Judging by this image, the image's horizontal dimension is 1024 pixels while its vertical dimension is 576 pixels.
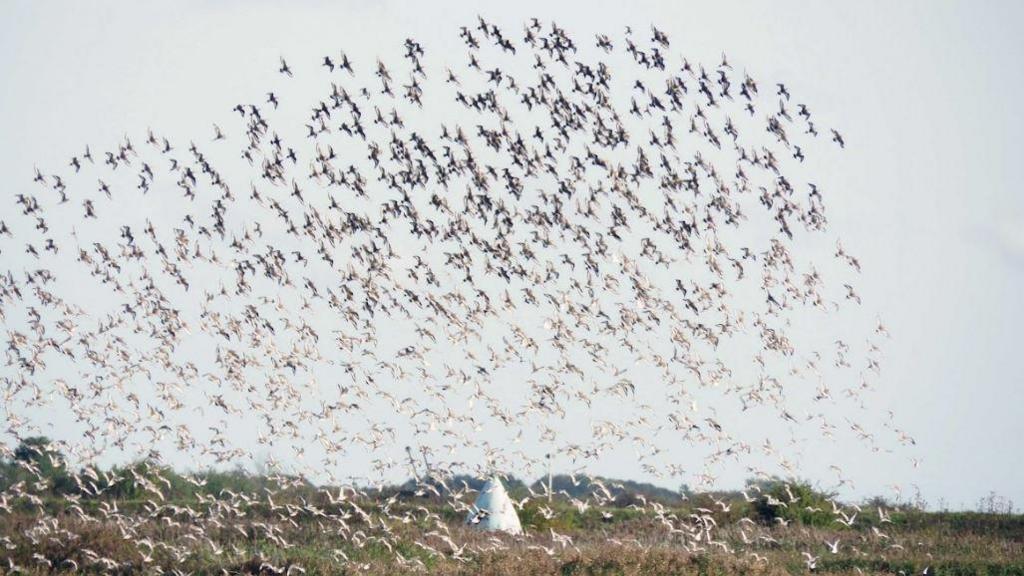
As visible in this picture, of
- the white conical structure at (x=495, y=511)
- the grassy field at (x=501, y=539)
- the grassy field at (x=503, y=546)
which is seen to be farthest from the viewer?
the white conical structure at (x=495, y=511)

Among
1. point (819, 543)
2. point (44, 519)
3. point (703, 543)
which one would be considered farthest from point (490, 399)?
point (44, 519)

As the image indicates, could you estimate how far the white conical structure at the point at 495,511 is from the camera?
151ft

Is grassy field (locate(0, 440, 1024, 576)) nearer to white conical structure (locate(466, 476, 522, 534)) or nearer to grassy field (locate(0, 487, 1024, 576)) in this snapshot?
A: grassy field (locate(0, 487, 1024, 576))

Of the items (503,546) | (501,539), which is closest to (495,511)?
(501,539)

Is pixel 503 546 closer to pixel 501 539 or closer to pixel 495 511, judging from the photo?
pixel 501 539

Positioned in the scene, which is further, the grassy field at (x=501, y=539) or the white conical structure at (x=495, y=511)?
the white conical structure at (x=495, y=511)

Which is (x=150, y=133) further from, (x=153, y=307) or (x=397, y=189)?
(x=153, y=307)

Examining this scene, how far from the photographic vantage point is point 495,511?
46.5m

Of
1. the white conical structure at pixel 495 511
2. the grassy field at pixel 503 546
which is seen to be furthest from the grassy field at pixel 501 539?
the white conical structure at pixel 495 511

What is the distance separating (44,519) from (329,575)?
14.1m

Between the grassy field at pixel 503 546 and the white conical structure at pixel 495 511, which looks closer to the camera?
the grassy field at pixel 503 546

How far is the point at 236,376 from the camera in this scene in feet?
137

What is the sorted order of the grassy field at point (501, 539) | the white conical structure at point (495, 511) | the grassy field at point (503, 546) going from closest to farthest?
the grassy field at point (503, 546) → the grassy field at point (501, 539) → the white conical structure at point (495, 511)

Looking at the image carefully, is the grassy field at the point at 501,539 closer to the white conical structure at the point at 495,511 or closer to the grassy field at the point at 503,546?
the grassy field at the point at 503,546
